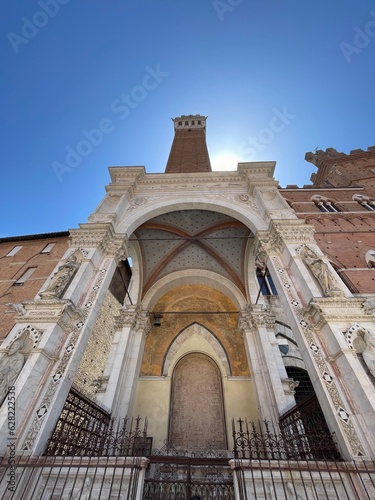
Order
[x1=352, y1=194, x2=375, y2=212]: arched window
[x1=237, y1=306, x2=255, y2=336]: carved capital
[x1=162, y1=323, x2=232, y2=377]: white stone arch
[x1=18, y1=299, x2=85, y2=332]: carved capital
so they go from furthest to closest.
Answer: [x1=352, y1=194, x2=375, y2=212]: arched window → [x1=162, y1=323, x2=232, y2=377]: white stone arch → [x1=237, y1=306, x2=255, y2=336]: carved capital → [x1=18, y1=299, x2=85, y2=332]: carved capital

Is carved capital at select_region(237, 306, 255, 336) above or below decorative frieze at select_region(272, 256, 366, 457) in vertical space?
above

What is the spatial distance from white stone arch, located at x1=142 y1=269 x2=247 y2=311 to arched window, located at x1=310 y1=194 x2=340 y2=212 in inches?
255

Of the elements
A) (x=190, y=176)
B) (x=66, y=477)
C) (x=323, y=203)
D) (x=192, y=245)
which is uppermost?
(x=323, y=203)

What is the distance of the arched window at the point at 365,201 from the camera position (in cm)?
1249

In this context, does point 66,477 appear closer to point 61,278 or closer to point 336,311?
point 61,278

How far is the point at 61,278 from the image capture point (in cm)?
590

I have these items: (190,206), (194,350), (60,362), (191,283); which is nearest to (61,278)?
(60,362)

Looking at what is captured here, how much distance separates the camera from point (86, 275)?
6301 millimetres

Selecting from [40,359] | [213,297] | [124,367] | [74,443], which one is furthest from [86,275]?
[213,297]

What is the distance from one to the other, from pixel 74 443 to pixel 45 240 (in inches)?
420

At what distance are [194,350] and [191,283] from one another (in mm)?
3306

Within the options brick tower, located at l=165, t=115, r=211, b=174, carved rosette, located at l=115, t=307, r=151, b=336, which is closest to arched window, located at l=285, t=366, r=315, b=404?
carved rosette, located at l=115, t=307, r=151, b=336

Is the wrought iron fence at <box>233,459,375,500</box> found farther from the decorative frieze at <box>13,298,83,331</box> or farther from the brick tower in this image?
the brick tower

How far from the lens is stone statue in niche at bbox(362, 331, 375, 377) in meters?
4.08
